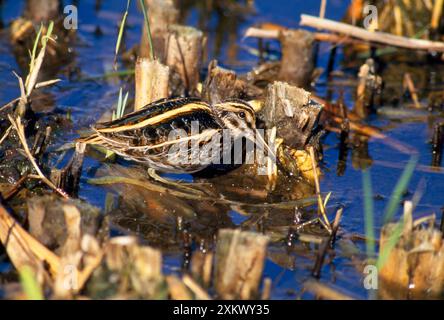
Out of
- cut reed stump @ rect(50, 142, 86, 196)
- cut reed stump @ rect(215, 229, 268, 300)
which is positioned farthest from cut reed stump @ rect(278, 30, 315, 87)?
cut reed stump @ rect(215, 229, 268, 300)

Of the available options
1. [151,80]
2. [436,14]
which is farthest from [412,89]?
[151,80]

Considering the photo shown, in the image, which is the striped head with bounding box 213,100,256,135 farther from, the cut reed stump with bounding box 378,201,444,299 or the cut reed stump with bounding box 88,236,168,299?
the cut reed stump with bounding box 88,236,168,299

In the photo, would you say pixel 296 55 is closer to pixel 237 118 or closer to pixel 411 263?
pixel 237 118

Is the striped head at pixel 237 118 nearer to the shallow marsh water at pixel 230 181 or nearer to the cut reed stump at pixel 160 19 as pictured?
the shallow marsh water at pixel 230 181

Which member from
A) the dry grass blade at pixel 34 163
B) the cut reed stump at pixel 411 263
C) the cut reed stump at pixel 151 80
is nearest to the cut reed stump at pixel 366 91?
the cut reed stump at pixel 151 80

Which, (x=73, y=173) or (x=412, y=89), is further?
(x=412, y=89)

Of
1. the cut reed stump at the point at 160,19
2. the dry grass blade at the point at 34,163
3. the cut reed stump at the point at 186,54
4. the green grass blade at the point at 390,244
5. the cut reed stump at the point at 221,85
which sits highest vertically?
the cut reed stump at the point at 160,19
